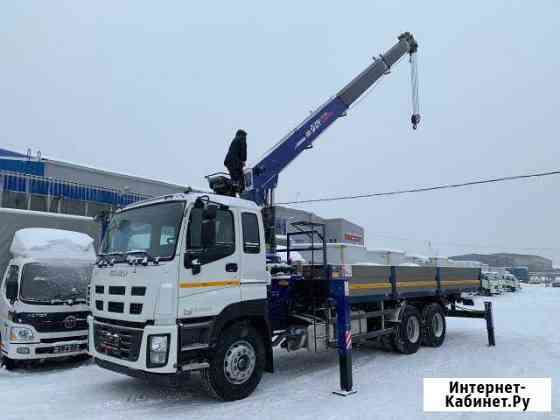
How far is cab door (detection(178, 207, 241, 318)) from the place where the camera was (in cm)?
589

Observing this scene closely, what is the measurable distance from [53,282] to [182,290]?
14.6 feet

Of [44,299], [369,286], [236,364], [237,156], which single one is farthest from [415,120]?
[44,299]

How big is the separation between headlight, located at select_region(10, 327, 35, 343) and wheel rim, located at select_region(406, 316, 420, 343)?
7608 mm

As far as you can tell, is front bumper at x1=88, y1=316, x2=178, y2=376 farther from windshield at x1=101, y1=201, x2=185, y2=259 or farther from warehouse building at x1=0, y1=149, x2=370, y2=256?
warehouse building at x1=0, y1=149, x2=370, y2=256

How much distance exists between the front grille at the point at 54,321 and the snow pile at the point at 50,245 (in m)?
1.35

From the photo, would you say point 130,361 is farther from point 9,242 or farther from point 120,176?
point 120,176

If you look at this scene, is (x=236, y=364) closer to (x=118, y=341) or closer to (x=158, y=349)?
(x=158, y=349)

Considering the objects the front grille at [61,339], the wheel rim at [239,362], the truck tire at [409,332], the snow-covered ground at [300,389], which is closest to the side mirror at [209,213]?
the wheel rim at [239,362]

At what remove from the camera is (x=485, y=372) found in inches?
313

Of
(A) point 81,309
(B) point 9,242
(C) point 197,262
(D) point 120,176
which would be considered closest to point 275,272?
(C) point 197,262

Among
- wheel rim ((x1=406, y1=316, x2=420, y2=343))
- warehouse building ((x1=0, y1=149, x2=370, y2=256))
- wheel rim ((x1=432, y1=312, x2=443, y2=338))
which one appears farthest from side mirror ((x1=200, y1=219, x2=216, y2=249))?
warehouse building ((x1=0, y1=149, x2=370, y2=256))

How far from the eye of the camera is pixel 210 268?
6.18m

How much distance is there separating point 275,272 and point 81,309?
4.01 metres

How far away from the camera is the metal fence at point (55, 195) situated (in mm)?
16406
